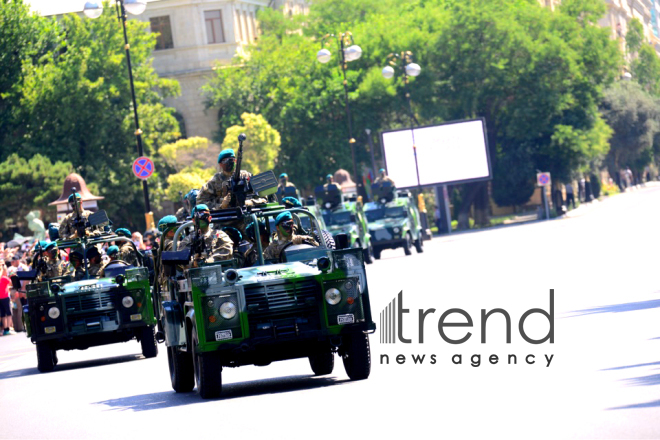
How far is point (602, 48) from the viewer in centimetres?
7025

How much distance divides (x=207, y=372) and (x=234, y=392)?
74cm

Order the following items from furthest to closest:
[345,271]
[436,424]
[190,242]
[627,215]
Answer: [627,215] → [190,242] → [345,271] → [436,424]

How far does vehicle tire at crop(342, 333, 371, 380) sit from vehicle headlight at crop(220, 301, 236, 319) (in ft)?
3.83

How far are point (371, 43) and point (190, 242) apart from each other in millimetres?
58254

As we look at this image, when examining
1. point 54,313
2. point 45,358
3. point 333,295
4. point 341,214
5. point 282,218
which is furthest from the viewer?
point 341,214

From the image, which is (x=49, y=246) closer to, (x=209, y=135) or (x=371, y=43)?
(x=371, y=43)

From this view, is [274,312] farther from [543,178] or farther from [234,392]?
[543,178]

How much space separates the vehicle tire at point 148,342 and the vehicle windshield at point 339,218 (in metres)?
21.8

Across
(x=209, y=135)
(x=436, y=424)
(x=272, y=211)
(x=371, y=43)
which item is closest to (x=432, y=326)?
(x=272, y=211)

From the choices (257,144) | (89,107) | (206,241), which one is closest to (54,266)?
(206,241)

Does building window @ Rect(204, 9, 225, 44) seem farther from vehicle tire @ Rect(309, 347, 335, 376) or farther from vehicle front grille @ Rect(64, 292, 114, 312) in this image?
vehicle tire @ Rect(309, 347, 335, 376)

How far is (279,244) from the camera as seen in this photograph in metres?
13.9

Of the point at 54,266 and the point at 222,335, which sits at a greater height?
the point at 54,266

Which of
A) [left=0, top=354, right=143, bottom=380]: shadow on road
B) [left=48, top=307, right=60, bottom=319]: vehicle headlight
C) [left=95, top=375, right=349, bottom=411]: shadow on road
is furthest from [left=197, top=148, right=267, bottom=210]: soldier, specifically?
[left=0, top=354, right=143, bottom=380]: shadow on road
